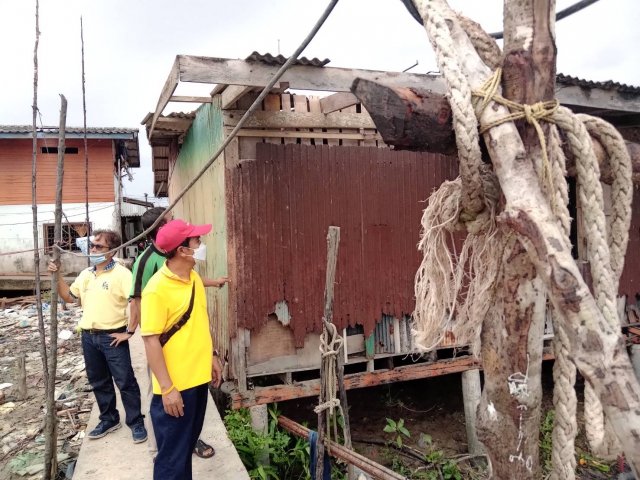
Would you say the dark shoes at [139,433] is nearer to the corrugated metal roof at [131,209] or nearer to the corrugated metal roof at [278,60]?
the corrugated metal roof at [278,60]

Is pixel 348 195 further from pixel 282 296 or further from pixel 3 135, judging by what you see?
pixel 3 135

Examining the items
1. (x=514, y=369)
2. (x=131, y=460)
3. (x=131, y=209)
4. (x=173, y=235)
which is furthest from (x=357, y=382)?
(x=131, y=209)

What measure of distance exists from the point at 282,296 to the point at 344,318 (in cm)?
80

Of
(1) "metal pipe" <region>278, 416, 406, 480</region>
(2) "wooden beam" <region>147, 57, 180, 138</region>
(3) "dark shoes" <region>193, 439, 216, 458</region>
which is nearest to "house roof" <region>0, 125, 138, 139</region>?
(2) "wooden beam" <region>147, 57, 180, 138</region>

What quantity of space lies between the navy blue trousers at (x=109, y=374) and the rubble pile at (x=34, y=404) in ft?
3.63

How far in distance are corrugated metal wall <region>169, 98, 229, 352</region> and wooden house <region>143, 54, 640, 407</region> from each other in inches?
1.4

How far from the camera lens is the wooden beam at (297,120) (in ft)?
15.9

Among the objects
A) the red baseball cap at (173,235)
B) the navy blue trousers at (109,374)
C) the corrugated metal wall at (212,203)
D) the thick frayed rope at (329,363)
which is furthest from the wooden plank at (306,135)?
the navy blue trousers at (109,374)

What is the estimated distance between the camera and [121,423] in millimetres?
4285

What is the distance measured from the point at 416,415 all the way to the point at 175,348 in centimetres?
506

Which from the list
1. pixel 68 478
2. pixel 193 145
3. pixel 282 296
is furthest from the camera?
pixel 193 145

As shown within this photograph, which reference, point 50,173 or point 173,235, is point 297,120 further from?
point 50,173

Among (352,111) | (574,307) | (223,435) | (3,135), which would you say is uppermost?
(3,135)

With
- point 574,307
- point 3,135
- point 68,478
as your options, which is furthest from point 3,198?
point 574,307
